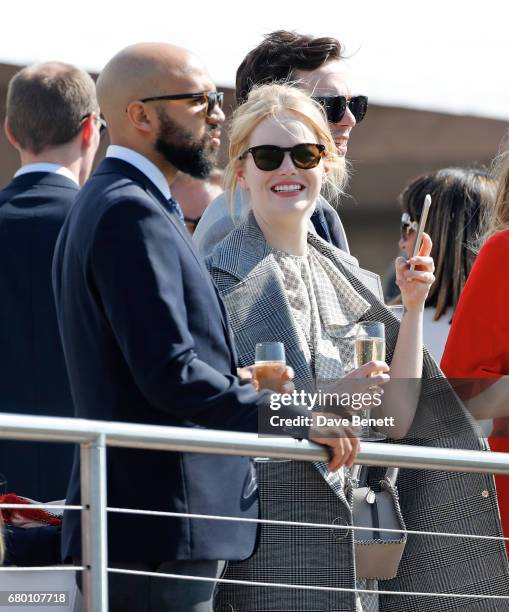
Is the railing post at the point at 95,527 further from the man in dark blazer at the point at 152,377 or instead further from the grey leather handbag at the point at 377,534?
the grey leather handbag at the point at 377,534

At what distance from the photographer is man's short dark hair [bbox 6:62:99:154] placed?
4457 millimetres

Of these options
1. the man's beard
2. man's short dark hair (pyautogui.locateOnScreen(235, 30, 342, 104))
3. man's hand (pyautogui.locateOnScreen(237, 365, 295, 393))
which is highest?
man's short dark hair (pyautogui.locateOnScreen(235, 30, 342, 104))

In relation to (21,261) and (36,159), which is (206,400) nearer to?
(21,261)

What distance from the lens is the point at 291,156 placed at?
379 cm

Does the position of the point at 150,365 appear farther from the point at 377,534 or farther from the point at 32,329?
the point at 32,329

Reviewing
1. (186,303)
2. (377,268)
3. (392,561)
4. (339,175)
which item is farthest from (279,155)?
(377,268)

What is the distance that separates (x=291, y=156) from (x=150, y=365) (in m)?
1.00

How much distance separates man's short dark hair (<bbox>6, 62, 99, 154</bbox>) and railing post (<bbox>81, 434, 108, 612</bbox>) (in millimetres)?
1758

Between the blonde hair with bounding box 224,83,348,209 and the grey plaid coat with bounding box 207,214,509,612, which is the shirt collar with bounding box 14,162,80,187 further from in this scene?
the grey plaid coat with bounding box 207,214,509,612

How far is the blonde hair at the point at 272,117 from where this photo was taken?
12.7 ft

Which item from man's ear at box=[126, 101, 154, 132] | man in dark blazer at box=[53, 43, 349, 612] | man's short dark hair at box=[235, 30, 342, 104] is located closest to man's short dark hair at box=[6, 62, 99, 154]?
→ man's short dark hair at box=[235, 30, 342, 104]

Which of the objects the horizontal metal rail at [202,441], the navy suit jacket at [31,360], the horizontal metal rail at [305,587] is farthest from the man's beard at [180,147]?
the horizontal metal rail at [305,587]

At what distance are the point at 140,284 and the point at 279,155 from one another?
90 centimetres

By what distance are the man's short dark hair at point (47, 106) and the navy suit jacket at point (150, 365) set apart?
1.25m
